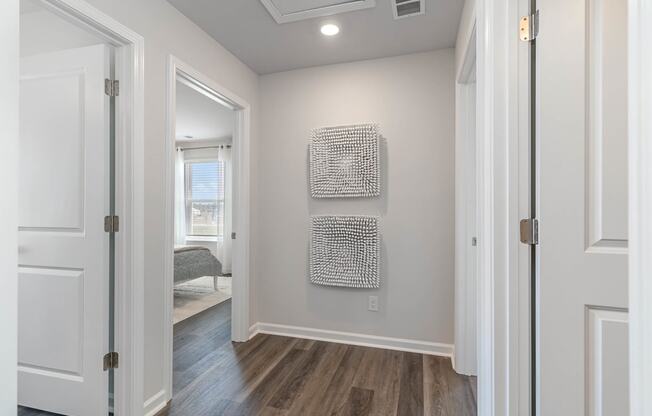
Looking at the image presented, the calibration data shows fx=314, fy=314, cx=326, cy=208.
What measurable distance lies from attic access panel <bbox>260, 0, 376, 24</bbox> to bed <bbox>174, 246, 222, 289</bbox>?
308cm

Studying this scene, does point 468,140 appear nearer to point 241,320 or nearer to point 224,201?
point 241,320

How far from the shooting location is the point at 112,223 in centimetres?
169

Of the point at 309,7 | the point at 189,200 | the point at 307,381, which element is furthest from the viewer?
the point at 189,200

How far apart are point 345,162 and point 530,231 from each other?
167cm

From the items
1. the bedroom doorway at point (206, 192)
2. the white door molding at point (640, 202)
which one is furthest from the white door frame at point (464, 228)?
the bedroom doorway at point (206, 192)

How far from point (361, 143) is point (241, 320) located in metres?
1.84

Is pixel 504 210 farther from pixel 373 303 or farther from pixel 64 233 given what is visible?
pixel 64 233

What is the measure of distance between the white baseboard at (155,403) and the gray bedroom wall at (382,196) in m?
1.17

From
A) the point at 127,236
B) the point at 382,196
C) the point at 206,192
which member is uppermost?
the point at 206,192

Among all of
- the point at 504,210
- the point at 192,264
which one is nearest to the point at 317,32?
the point at 504,210

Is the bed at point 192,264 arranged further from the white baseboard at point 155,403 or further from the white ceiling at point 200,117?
the white baseboard at point 155,403

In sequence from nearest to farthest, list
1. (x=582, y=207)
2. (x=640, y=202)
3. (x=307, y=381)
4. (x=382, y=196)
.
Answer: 1. (x=640, y=202)
2. (x=582, y=207)
3. (x=307, y=381)
4. (x=382, y=196)

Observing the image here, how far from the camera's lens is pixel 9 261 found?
0.83 metres

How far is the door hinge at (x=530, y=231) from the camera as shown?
1129mm
